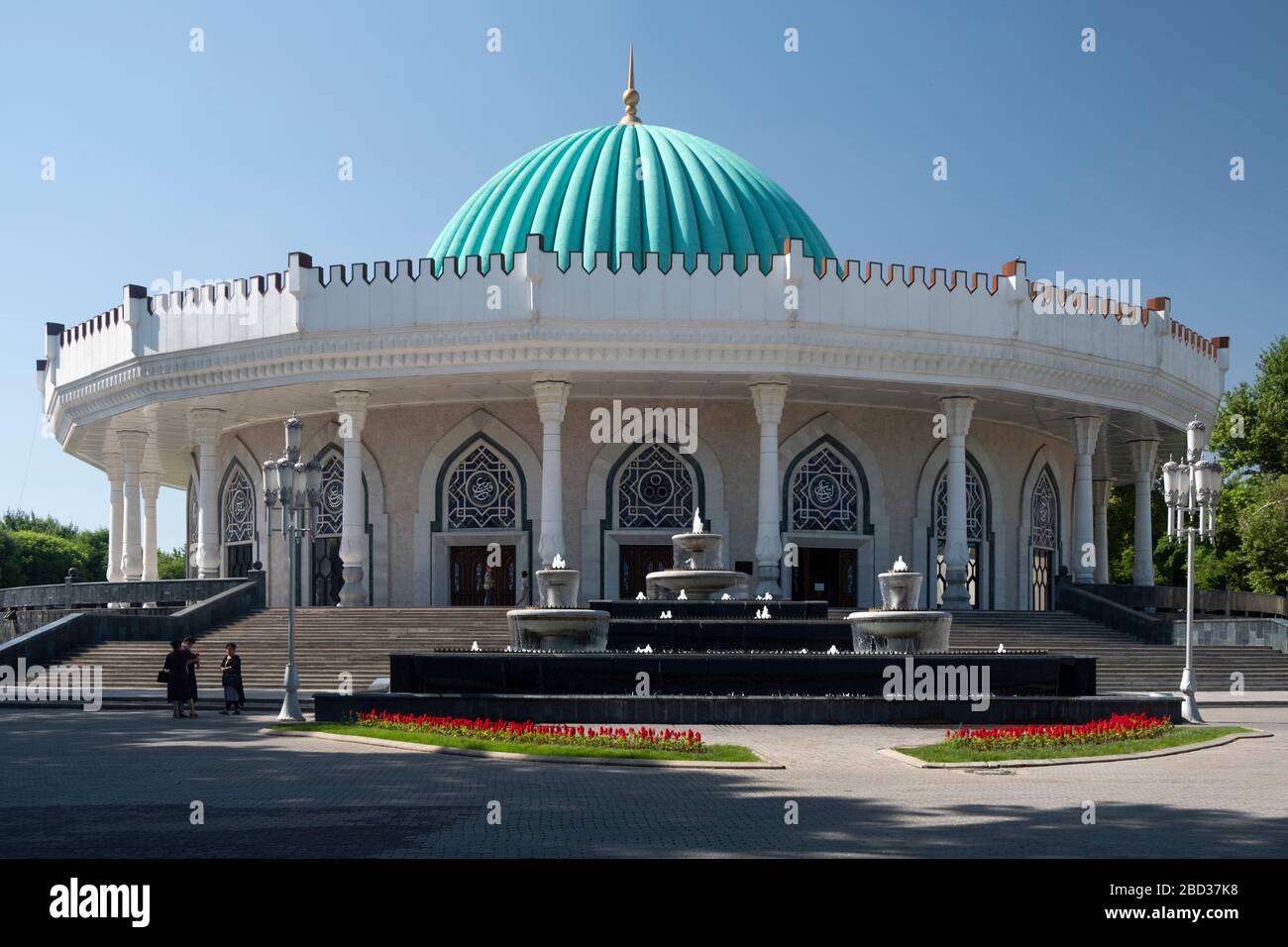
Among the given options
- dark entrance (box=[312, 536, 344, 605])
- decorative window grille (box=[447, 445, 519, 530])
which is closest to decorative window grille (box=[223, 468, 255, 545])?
dark entrance (box=[312, 536, 344, 605])

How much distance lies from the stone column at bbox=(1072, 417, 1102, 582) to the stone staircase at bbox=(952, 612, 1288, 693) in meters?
3.51

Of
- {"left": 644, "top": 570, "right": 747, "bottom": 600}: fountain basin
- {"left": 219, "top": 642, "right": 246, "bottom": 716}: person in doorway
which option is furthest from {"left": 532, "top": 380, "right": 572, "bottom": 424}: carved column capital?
{"left": 219, "top": 642, "right": 246, "bottom": 716}: person in doorway

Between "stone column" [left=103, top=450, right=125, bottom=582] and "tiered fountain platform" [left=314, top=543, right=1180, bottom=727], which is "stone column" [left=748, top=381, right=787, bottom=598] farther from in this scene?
"stone column" [left=103, top=450, right=125, bottom=582]

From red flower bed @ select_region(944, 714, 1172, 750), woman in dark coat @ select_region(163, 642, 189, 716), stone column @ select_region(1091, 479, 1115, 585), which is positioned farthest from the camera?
stone column @ select_region(1091, 479, 1115, 585)

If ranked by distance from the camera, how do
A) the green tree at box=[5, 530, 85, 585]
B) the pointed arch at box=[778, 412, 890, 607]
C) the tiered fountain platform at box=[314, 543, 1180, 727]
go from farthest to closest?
the green tree at box=[5, 530, 85, 585], the pointed arch at box=[778, 412, 890, 607], the tiered fountain platform at box=[314, 543, 1180, 727]

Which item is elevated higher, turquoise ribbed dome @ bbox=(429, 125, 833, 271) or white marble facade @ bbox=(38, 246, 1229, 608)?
turquoise ribbed dome @ bbox=(429, 125, 833, 271)

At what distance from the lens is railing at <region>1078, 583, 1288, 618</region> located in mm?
33062

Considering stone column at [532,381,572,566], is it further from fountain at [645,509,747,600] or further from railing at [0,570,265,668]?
railing at [0,570,265,668]

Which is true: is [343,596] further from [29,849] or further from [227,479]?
[29,849]

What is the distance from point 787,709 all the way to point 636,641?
178 inches

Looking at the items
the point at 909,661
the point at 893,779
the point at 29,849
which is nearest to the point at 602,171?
the point at 909,661

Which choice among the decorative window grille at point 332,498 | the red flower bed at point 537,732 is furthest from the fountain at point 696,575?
the decorative window grille at point 332,498

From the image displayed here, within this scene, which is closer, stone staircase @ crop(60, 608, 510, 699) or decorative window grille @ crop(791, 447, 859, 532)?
stone staircase @ crop(60, 608, 510, 699)

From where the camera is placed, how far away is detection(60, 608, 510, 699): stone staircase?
79.7 feet
